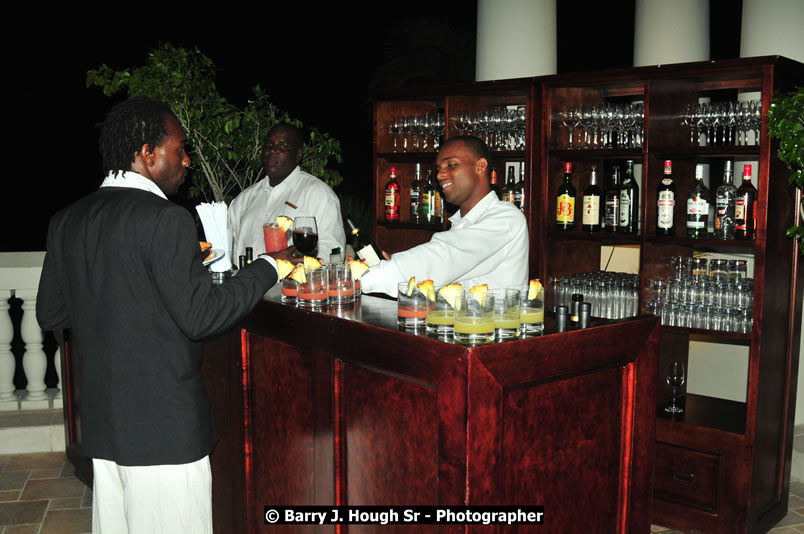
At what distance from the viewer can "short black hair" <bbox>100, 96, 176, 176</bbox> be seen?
6.62 ft

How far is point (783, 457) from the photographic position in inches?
144

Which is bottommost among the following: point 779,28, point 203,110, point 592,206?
point 592,206

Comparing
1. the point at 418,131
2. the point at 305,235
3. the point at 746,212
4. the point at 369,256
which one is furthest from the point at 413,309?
the point at 418,131

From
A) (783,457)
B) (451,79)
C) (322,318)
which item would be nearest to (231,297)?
(322,318)

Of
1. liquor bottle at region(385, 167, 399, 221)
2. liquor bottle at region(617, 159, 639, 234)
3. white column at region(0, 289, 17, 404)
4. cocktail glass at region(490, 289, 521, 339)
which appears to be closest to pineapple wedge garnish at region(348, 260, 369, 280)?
cocktail glass at region(490, 289, 521, 339)

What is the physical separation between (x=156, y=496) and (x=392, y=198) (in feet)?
10.2

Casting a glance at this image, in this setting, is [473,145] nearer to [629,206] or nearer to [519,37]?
[629,206]

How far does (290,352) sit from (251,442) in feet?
1.52

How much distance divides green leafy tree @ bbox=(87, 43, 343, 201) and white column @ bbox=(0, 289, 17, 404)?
66.2 inches

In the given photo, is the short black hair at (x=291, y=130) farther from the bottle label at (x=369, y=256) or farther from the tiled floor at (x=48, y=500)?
the tiled floor at (x=48, y=500)

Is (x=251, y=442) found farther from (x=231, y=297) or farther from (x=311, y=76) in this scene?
(x=311, y=76)

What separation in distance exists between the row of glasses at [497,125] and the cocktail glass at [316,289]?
2.15 m

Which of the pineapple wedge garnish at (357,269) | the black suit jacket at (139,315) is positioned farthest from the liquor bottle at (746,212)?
the black suit jacket at (139,315)

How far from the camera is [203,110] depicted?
5457 millimetres
